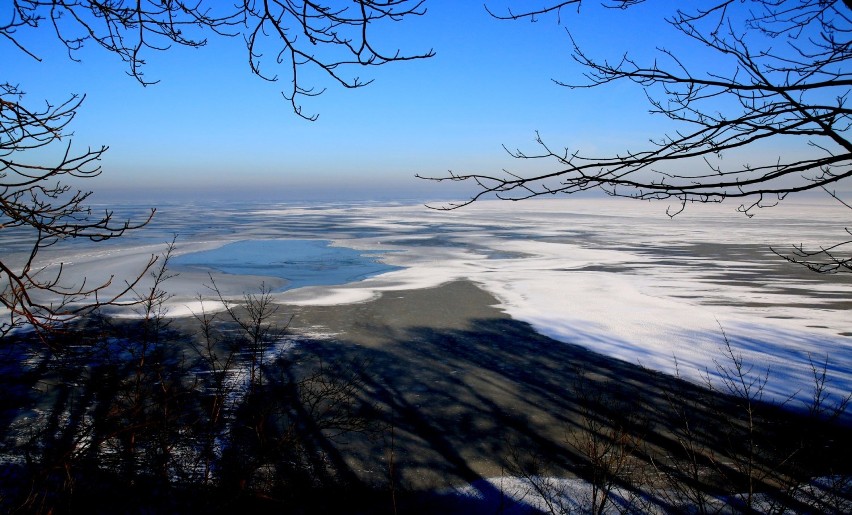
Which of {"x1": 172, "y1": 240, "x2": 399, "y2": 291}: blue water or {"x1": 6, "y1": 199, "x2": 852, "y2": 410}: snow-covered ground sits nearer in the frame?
{"x1": 6, "y1": 199, "x2": 852, "y2": 410}: snow-covered ground

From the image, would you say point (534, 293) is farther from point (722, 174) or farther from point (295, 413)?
point (722, 174)

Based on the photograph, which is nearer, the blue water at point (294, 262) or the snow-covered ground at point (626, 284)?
the snow-covered ground at point (626, 284)

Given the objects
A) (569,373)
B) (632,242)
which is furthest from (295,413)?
(632,242)

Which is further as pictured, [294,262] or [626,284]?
[294,262]

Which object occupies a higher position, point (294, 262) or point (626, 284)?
point (626, 284)
